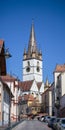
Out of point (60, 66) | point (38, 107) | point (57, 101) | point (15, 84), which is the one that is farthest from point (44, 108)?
Answer: point (15, 84)

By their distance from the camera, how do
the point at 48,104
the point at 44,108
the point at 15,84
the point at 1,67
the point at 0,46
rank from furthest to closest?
the point at 44,108, the point at 48,104, the point at 15,84, the point at 1,67, the point at 0,46

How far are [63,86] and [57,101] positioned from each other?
18.8 feet


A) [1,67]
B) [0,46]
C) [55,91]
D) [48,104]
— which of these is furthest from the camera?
[48,104]

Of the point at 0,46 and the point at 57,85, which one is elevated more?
the point at 57,85

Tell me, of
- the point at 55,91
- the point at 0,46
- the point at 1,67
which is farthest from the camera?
the point at 55,91

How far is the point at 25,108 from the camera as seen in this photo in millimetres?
185375

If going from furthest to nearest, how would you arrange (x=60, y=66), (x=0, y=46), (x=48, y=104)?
(x=48, y=104), (x=60, y=66), (x=0, y=46)

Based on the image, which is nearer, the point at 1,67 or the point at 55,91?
the point at 1,67

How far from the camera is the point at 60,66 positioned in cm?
13238

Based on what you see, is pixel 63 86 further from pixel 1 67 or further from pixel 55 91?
pixel 1 67

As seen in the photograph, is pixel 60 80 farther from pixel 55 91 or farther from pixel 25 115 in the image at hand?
pixel 25 115

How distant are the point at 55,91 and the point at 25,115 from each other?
6005 centimetres

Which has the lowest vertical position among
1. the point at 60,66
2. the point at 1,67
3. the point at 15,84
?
the point at 1,67

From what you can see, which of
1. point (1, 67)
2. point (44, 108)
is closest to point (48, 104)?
point (44, 108)
